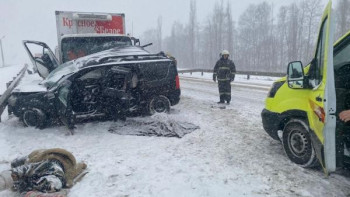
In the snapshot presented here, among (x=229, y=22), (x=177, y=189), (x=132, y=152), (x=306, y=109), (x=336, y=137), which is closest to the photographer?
(x=336, y=137)

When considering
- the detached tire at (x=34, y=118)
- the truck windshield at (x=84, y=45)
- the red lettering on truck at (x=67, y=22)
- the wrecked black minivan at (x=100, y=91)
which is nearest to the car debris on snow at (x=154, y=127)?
the wrecked black minivan at (x=100, y=91)

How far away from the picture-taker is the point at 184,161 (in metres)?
4.52

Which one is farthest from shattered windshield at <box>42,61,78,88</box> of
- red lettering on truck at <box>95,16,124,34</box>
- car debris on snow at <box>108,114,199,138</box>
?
red lettering on truck at <box>95,16,124,34</box>

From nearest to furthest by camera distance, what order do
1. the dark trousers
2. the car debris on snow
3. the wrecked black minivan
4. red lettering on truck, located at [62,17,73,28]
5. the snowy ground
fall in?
the snowy ground
the car debris on snow
the wrecked black minivan
the dark trousers
red lettering on truck, located at [62,17,73,28]

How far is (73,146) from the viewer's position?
5406 mm

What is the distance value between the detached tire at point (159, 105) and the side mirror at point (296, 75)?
155 inches

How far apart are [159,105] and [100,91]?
5.43ft

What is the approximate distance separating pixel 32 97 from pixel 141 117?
261cm

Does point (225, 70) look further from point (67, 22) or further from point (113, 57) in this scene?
point (67, 22)

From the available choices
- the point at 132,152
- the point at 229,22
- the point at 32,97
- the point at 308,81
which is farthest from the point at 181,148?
the point at 229,22

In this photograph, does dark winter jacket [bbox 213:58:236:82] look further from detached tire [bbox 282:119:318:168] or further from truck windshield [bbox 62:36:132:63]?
detached tire [bbox 282:119:318:168]

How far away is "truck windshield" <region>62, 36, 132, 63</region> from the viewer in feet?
30.5

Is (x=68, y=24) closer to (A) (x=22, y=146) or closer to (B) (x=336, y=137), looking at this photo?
(A) (x=22, y=146)

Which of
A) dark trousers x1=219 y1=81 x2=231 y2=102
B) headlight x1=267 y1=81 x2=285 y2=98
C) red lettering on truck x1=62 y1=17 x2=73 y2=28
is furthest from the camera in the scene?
red lettering on truck x1=62 y1=17 x2=73 y2=28
